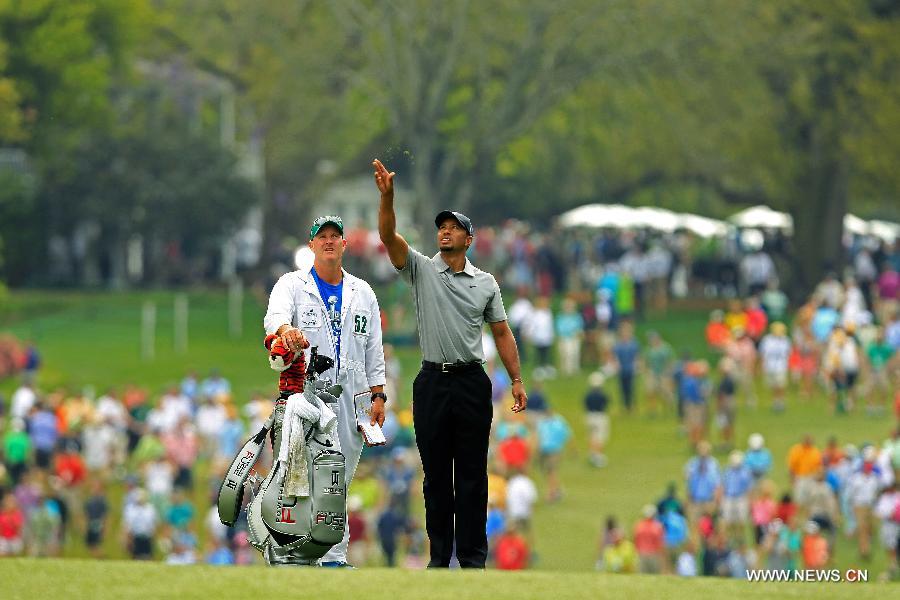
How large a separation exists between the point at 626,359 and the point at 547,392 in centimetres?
378

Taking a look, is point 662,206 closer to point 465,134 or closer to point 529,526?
point 465,134

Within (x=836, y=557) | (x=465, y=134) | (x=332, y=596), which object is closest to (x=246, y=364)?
(x=465, y=134)

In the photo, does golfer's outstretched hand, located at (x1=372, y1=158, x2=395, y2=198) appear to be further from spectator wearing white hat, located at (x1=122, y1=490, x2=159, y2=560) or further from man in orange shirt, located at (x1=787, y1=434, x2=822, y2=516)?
man in orange shirt, located at (x1=787, y1=434, x2=822, y2=516)

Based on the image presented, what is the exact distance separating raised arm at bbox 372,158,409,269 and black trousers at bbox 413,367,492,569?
1.88 ft

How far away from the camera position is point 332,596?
816 centimetres

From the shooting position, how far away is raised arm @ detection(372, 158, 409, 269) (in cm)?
912

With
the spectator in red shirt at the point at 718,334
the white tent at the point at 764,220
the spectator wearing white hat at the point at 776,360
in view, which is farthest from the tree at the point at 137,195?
the spectator wearing white hat at the point at 776,360

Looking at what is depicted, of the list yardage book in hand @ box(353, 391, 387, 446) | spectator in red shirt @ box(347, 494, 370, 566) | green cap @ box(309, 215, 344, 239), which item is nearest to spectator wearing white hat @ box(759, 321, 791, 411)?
spectator in red shirt @ box(347, 494, 370, 566)

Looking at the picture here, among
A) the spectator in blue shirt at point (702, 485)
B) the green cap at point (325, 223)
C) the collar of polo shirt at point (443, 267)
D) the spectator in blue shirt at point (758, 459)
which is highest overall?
the green cap at point (325, 223)

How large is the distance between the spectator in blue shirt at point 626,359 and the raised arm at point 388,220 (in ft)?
80.9

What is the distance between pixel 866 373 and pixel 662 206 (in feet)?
125

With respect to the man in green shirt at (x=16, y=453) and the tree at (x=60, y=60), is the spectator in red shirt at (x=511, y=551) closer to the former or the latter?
the man in green shirt at (x=16, y=453)

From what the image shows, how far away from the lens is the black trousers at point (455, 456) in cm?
944

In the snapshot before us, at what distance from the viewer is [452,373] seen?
31.0 ft
